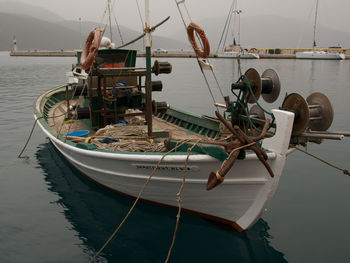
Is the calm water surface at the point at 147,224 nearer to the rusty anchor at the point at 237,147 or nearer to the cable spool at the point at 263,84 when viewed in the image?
the rusty anchor at the point at 237,147

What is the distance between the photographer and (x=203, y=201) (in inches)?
272

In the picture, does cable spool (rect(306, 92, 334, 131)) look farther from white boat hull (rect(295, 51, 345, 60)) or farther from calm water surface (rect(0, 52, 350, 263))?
white boat hull (rect(295, 51, 345, 60))

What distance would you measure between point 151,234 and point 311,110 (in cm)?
452

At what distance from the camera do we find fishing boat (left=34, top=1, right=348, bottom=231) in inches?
225

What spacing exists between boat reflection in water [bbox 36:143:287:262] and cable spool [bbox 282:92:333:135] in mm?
2637

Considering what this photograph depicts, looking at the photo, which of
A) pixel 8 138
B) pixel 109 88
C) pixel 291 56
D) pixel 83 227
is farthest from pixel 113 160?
pixel 291 56

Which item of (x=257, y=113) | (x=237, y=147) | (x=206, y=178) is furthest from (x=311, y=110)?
(x=206, y=178)

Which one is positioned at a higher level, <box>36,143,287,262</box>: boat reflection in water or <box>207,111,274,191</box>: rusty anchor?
<box>207,111,274,191</box>: rusty anchor

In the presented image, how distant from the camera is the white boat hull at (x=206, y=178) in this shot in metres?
5.80

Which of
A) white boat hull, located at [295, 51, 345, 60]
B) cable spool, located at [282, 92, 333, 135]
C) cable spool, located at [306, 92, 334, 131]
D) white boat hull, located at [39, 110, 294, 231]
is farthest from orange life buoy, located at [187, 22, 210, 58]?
white boat hull, located at [295, 51, 345, 60]

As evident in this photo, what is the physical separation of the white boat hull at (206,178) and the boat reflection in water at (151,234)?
0.38 meters

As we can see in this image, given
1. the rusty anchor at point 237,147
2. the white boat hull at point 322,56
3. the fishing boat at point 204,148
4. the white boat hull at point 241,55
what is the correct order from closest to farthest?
1. the rusty anchor at point 237,147
2. the fishing boat at point 204,148
3. the white boat hull at point 322,56
4. the white boat hull at point 241,55

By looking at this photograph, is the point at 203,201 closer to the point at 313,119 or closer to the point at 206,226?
the point at 206,226

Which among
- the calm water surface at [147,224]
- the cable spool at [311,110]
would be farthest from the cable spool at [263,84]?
the calm water surface at [147,224]
